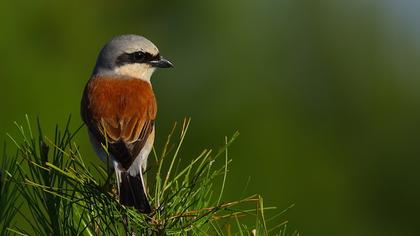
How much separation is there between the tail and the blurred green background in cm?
309

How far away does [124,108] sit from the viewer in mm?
5094

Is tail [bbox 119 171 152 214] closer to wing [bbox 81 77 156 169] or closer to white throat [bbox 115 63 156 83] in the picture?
wing [bbox 81 77 156 169]

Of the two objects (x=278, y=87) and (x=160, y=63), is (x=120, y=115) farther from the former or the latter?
(x=278, y=87)

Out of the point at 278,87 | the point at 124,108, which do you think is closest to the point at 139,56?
the point at 124,108

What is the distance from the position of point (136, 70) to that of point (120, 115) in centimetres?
88

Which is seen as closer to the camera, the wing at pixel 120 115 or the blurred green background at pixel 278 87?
the wing at pixel 120 115

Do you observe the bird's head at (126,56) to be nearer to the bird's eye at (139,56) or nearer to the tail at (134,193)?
the bird's eye at (139,56)

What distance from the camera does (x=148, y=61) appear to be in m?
5.89

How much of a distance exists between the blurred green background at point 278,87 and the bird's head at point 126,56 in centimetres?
175

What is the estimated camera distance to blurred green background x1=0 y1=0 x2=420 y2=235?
27.3 ft

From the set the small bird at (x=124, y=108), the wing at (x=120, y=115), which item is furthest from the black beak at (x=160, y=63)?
the wing at (x=120, y=115)

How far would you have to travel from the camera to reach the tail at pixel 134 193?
391 centimetres

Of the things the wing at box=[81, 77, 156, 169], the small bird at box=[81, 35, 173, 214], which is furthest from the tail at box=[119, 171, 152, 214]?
the wing at box=[81, 77, 156, 169]

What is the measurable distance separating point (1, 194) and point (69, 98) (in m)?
4.05
